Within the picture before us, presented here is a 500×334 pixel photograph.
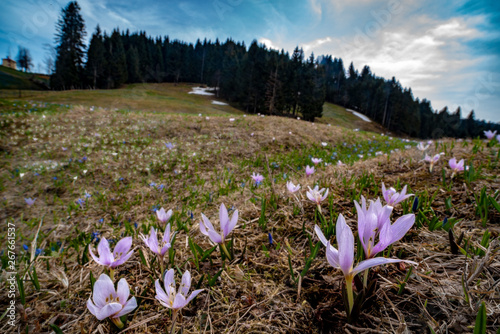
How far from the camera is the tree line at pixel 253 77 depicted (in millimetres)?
40469

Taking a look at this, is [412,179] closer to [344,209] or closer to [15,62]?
[344,209]

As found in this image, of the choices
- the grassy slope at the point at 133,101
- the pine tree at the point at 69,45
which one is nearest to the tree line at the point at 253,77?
the pine tree at the point at 69,45

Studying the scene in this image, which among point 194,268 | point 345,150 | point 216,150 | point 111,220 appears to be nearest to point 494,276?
point 194,268

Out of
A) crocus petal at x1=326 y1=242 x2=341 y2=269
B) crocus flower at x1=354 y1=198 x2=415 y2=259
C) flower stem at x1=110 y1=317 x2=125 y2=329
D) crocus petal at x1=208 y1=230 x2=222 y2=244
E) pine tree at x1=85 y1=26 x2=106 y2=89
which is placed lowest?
flower stem at x1=110 y1=317 x2=125 y2=329

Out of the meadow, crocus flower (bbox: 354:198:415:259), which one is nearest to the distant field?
the meadow

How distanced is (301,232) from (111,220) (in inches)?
111

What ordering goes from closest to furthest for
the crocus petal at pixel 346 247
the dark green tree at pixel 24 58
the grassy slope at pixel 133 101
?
the crocus petal at pixel 346 247, the grassy slope at pixel 133 101, the dark green tree at pixel 24 58

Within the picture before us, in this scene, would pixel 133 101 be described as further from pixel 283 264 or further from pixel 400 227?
pixel 400 227

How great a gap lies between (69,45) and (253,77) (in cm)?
3665

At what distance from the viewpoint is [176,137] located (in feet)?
23.9

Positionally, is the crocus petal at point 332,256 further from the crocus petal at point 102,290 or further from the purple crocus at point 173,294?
the crocus petal at point 102,290

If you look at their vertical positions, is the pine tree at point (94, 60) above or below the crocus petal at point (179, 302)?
above

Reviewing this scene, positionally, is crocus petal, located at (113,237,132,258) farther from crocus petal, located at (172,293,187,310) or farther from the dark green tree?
the dark green tree

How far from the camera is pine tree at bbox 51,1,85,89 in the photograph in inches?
1678
